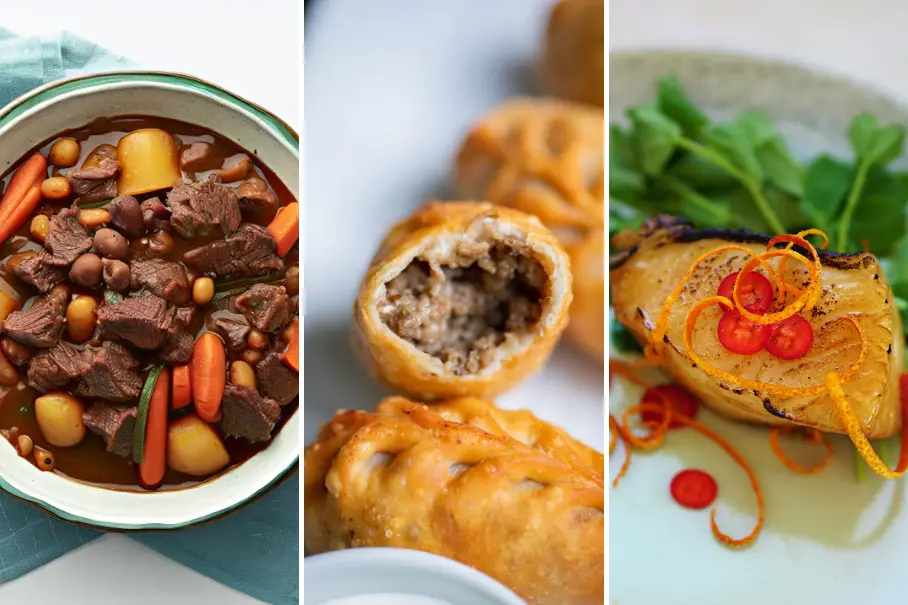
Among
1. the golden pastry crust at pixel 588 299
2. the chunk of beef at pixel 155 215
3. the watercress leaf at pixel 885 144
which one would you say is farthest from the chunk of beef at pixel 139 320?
the watercress leaf at pixel 885 144

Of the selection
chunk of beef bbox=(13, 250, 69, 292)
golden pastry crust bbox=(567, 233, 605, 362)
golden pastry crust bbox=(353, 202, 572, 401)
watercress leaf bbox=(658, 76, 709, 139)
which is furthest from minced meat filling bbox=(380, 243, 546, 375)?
chunk of beef bbox=(13, 250, 69, 292)

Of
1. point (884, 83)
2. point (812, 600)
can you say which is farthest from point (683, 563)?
point (884, 83)

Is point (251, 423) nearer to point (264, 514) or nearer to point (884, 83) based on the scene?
point (264, 514)

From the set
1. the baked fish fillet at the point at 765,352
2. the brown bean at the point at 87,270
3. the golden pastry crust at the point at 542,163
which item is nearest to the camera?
the baked fish fillet at the point at 765,352

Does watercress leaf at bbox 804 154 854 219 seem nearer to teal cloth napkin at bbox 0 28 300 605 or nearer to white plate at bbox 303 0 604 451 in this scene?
white plate at bbox 303 0 604 451

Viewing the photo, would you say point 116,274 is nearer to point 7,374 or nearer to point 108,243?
point 108,243

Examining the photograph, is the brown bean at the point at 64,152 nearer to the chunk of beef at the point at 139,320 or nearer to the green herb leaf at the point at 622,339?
the chunk of beef at the point at 139,320
